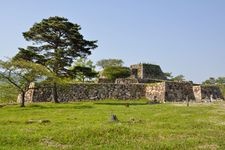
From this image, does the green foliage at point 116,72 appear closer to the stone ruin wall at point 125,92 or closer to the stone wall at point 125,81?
the stone wall at point 125,81

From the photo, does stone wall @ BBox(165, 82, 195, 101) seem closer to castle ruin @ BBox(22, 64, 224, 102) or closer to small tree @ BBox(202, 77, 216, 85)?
castle ruin @ BBox(22, 64, 224, 102)

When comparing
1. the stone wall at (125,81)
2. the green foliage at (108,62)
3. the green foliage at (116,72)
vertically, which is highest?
the green foliage at (108,62)

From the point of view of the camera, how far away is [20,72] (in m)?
41.7

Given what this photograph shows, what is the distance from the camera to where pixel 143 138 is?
16672 millimetres

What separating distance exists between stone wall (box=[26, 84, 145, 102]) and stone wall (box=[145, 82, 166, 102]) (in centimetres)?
89

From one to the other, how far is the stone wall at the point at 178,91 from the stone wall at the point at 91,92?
4291 mm

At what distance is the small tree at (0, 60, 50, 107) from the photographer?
41.1m

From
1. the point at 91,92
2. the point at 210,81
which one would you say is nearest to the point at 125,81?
the point at 91,92

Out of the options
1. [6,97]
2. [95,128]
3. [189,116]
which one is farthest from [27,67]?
[95,128]

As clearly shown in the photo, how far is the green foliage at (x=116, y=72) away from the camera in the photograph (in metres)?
70.4

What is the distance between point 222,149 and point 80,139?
574cm

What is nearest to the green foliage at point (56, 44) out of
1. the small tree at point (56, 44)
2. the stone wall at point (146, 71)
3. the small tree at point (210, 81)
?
the small tree at point (56, 44)

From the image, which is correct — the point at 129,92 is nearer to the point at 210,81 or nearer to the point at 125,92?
the point at 125,92

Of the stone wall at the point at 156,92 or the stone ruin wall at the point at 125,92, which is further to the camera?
the stone wall at the point at 156,92
